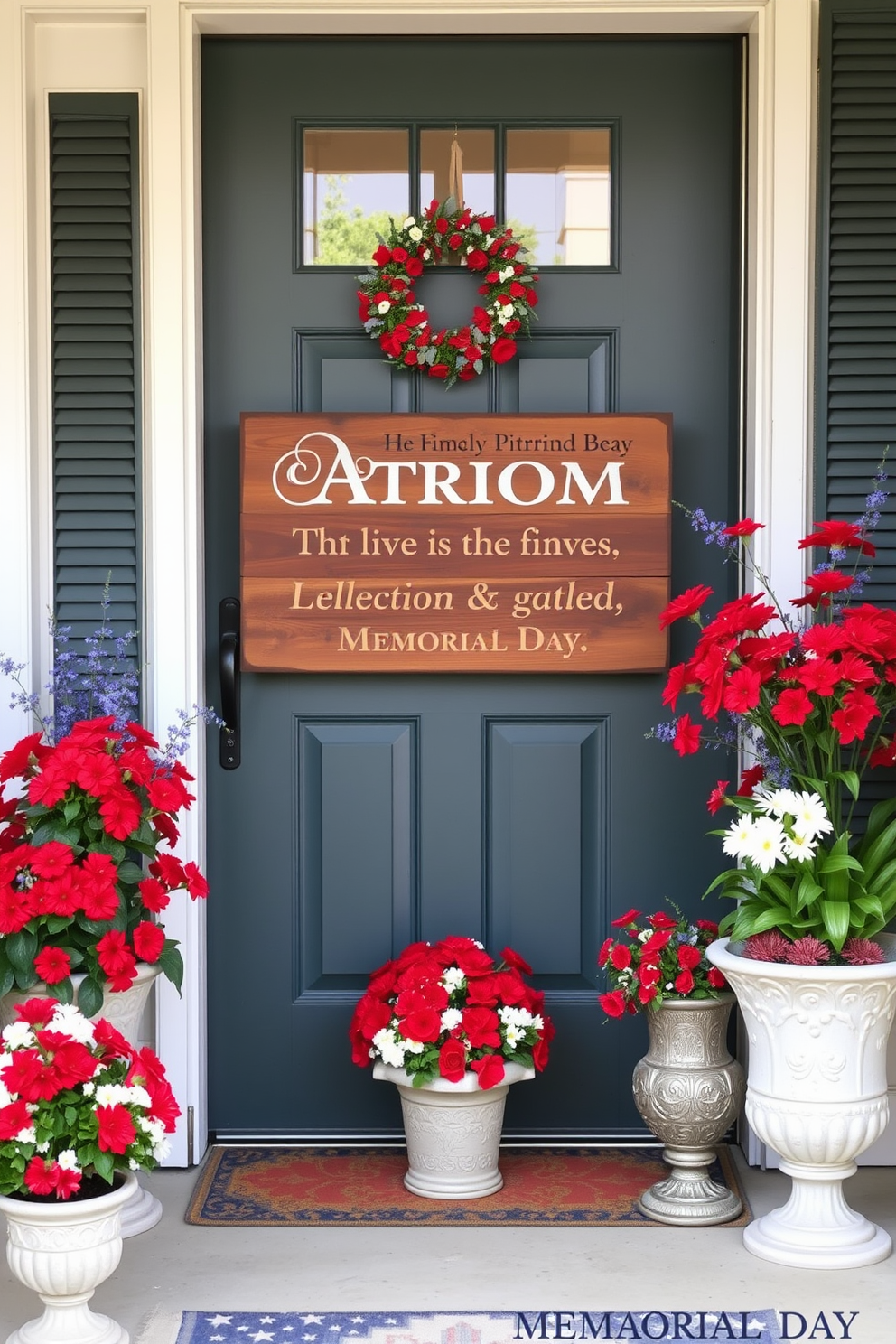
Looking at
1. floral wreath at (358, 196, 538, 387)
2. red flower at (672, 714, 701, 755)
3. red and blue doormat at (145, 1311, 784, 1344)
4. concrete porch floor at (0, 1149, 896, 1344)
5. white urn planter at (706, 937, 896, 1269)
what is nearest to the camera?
red and blue doormat at (145, 1311, 784, 1344)

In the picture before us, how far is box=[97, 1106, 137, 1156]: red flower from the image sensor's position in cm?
212

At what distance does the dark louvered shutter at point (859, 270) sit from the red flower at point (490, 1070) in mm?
930

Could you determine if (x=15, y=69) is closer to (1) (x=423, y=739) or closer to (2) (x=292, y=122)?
(2) (x=292, y=122)

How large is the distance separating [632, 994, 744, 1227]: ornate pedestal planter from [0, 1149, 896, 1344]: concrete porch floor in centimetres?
7

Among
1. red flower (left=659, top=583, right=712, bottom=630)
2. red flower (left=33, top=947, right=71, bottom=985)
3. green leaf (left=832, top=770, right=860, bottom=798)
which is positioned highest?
red flower (left=659, top=583, right=712, bottom=630)

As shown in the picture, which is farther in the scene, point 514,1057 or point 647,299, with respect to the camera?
point 647,299

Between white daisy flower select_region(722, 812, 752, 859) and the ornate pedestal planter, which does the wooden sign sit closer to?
white daisy flower select_region(722, 812, 752, 859)

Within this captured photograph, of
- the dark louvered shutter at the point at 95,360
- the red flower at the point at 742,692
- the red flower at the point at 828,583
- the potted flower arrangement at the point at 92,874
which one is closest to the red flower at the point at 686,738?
the red flower at the point at 742,692

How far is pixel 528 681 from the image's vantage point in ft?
10.2

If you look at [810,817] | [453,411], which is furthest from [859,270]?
[810,817]

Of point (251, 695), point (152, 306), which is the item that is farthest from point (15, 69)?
point (251, 695)

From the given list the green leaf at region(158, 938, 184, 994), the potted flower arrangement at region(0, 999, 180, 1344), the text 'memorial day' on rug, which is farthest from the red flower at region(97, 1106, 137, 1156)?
the text 'memorial day' on rug

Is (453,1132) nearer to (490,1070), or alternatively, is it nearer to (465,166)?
(490,1070)

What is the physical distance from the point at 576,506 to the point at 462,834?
2.44 feet
